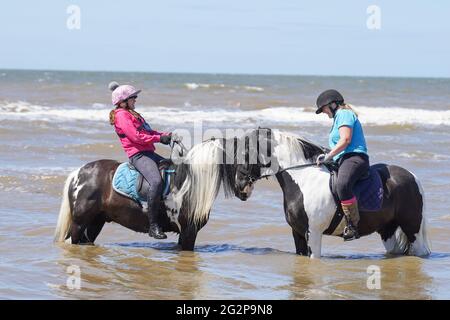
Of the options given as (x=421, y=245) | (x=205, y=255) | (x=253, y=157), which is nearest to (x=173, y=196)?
(x=205, y=255)

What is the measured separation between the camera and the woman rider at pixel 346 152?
6.74 m

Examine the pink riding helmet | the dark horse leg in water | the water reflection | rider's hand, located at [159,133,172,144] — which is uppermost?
the pink riding helmet

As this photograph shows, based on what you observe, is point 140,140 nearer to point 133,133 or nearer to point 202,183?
point 133,133

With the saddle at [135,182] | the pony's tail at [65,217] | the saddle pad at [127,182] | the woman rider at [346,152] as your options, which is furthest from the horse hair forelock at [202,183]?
the pony's tail at [65,217]

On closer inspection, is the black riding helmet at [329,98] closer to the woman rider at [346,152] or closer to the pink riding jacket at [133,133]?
the woman rider at [346,152]

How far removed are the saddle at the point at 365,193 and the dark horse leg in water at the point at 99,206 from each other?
1434 millimetres

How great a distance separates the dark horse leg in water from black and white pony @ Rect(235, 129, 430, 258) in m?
0.81

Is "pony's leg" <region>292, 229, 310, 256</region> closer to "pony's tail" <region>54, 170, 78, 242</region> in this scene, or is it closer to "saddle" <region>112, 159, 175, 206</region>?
"saddle" <region>112, 159, 175, 206</region>

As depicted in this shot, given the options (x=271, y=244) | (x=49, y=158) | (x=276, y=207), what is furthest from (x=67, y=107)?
(x=271, y=244)

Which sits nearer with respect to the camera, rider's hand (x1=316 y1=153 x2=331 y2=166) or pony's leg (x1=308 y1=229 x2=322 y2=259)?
rider's hand (x1=316 y1=153 x2=331 y2=166)

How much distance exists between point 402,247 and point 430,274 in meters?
0.76

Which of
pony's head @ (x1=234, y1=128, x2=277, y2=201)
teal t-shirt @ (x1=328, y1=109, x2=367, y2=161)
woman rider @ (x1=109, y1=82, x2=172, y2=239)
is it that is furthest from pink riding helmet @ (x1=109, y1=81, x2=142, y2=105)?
teal t-shirt @ (x1=328, y1=109, x2=367, y2=161)

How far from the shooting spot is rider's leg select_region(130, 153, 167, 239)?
7125 mm
